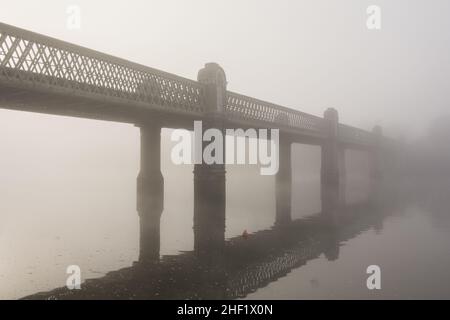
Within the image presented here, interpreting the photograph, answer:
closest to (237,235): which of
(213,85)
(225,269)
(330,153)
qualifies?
(225,269)

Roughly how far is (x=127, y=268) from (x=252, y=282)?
575 centimetres

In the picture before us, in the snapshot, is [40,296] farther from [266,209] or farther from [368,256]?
[266,209]

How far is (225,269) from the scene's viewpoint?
710 inches

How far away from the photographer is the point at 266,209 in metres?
41.1

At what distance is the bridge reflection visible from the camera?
1466 cm

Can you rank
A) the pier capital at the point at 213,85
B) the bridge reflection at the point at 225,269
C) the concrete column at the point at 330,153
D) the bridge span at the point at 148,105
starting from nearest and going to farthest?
the bridge reflection at the point at 225,269, the bridge span at the point at 148,105, the pier capital at the point at 213,85, the concrete column at the point at 330,153

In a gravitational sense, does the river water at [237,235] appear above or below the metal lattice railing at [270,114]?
below

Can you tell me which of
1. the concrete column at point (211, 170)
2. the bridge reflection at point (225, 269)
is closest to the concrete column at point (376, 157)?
the concrete column at point (211, 170)

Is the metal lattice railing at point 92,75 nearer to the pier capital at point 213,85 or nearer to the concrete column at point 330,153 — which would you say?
the pier capital at point 213,85

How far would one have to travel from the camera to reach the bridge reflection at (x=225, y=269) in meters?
14.7

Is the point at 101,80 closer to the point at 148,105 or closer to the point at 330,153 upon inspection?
the point at 148,105
